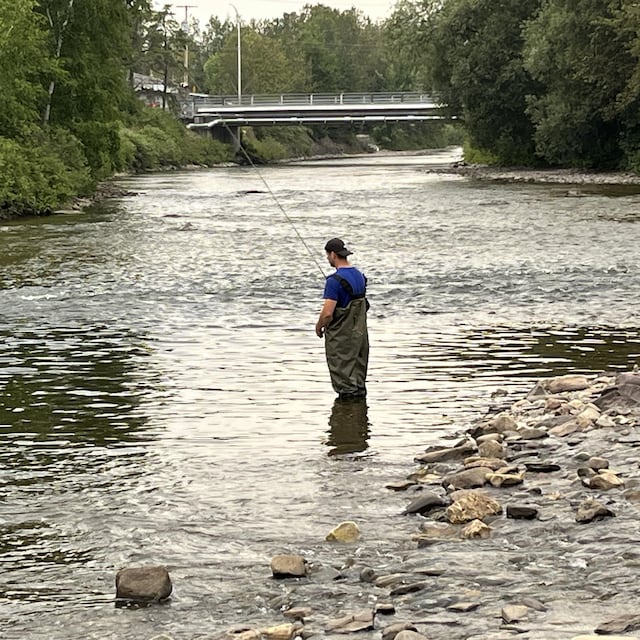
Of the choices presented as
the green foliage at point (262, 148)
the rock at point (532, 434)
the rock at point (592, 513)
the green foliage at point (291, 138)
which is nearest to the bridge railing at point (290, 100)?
the green foliage at point (262, 148)

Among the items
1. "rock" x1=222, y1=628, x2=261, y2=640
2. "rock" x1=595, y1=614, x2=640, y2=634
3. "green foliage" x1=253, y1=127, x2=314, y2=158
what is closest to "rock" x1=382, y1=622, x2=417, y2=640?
"rock" x1=222, y1=628, x2=261, y2=640

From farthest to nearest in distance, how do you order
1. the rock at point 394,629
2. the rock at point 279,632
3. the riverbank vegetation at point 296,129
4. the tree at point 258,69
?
the tree at point 258,69 < the riverbank vegetation at point 296,129 < the rock at point 279,632 < the rock at point 394,629

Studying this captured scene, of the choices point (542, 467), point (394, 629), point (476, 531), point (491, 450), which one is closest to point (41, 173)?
point (491, 450)

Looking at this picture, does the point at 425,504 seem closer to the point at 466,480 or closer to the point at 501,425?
the point at 466,480

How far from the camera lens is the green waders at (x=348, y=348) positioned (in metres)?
11.5

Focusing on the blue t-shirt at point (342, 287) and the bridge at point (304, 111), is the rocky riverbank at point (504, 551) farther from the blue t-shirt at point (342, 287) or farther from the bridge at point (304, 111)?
the bridge at point (304, 111)

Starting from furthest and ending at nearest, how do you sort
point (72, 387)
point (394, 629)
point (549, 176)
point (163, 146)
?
point (163, 146) → point (549, 176) → point (72, 387) → point (394, 629)

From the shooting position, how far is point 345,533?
745 cm

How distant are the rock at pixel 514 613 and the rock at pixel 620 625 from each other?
0.41 meters

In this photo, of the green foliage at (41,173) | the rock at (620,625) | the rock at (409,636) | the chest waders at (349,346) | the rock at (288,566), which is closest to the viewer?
the rock at (620,625)

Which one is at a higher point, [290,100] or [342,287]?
[290,100]

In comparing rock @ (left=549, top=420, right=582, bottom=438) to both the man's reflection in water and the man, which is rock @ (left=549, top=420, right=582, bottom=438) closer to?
the man's reflection in water

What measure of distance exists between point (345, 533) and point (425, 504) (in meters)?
0.65

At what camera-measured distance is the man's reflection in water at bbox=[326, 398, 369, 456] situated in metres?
9.97
